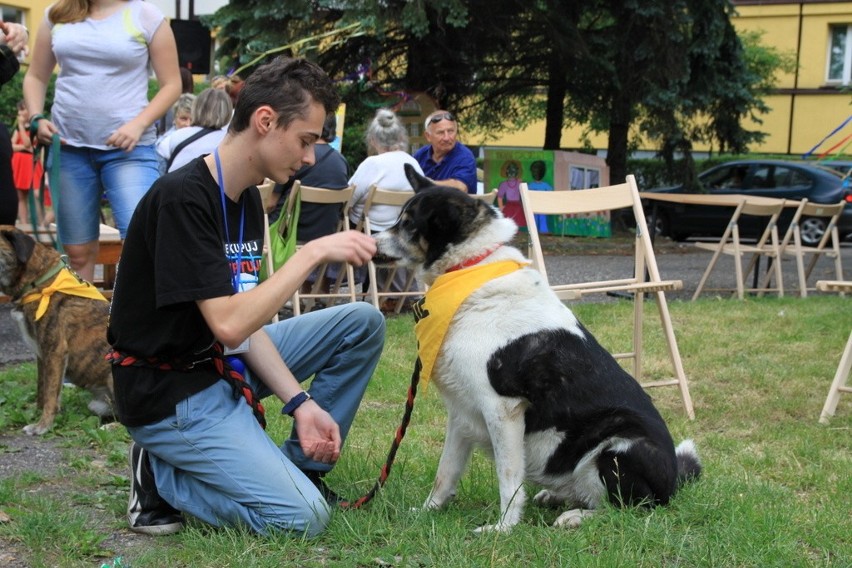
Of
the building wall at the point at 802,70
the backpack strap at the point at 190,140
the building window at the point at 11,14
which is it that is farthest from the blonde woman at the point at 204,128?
the building wall at the point at 802,70

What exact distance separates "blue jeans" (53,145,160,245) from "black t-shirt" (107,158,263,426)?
186 cm

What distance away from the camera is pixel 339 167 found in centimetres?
775

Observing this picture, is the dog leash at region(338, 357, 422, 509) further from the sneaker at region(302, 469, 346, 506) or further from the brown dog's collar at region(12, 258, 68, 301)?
the brown dog's collar at region(12, 258, 68, 301)

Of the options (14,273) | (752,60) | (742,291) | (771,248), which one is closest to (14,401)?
(14,273)

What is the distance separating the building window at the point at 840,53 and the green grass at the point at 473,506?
28.1 m

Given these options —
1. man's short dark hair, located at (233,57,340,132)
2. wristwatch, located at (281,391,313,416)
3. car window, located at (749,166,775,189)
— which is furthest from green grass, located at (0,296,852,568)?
car window, located at (749,166,775,189)

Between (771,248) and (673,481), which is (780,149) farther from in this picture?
(673,481)

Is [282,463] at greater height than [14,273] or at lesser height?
lesser

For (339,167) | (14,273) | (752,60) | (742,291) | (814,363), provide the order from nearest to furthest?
(14,273) < (814,363) < (339,167) < (742,291) < (752,60)

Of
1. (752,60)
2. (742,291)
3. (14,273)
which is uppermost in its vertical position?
(752,60)

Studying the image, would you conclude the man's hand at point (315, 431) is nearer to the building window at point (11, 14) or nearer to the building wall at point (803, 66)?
the building window at point (11, 14)

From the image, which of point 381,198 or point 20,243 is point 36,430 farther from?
point 381,198

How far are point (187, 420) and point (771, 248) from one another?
851 cm

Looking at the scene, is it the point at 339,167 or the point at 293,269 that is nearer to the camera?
the point at 293,269
